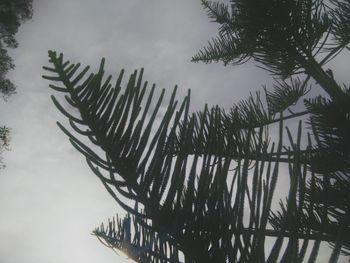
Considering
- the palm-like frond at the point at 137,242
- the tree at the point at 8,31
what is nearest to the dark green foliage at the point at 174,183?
the palm-like frond at the point at 137,242

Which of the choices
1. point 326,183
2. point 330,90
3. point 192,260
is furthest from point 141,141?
point 330,90

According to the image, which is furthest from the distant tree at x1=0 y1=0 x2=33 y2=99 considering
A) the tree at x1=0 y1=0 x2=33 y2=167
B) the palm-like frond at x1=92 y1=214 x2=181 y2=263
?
the palm-like frond at x1=92 y1=214 x2=181 y2=263

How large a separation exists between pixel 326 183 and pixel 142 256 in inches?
23.4

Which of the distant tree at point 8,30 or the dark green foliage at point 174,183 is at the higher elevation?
the distant tree at point 8,30

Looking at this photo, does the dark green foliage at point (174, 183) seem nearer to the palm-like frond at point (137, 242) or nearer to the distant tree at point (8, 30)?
the palm-like frond at point (137, 242)

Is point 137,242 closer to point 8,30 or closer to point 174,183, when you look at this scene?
point 174,183

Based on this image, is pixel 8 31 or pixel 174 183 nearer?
pixel 174 183

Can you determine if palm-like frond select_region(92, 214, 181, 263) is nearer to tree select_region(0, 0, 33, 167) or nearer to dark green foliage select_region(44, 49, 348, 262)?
dark green foliage select_region(44, 49, 348, 262)

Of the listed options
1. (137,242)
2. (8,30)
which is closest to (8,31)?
(8,30)

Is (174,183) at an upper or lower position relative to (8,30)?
lower

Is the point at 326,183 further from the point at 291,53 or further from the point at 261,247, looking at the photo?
the point at 291,53

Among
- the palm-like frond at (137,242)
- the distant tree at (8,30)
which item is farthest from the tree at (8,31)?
the palm-like frond at (137,242)

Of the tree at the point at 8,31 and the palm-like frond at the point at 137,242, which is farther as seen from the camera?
the tree at the point at 8,31

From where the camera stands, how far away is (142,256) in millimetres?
993
